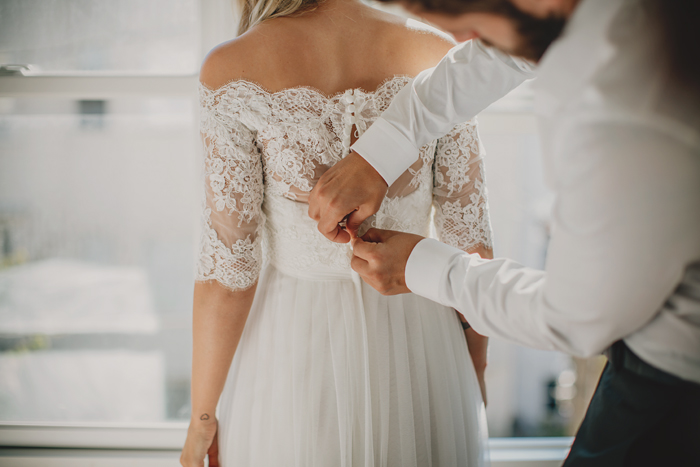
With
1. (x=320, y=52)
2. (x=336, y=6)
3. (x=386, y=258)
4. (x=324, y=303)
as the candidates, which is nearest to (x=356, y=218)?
(x=386, y=258)

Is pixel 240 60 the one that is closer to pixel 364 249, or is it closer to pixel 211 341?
pixel 364 249

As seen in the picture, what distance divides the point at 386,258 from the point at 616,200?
384mm

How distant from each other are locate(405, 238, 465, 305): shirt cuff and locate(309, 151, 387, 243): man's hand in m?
0.13

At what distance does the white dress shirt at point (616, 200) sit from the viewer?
1.37 ft

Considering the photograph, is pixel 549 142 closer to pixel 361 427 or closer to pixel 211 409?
pixel 361 427

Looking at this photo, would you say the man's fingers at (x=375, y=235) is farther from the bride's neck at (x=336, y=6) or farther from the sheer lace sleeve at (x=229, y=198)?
the bride's neck at (x=336, y=6)

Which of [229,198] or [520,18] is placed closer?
[520,18]

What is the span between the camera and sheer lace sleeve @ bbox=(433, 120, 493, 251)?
0.88 meters

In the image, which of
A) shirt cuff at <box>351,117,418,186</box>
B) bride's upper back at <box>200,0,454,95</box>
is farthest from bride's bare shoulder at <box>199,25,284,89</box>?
shirt cuff at <box>351,117,418,186</box>

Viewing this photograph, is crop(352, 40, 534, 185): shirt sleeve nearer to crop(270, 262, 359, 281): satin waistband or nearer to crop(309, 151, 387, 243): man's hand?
crop(309, 151, 387, 243): man's hand

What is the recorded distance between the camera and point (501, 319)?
1.86 ft

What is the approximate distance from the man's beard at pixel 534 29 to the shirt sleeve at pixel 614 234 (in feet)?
0.43

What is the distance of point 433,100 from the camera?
29.9 inches

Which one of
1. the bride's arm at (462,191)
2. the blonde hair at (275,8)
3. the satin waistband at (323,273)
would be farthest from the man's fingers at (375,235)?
the blonde hair at (275,8)
